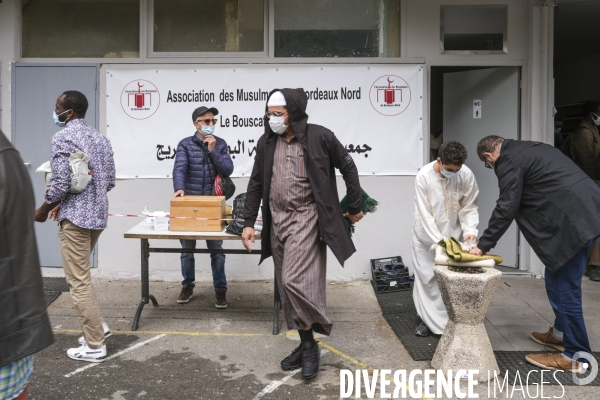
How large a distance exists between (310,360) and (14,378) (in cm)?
245

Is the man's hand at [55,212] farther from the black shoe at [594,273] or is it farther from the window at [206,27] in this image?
the black shoe at [594,273]

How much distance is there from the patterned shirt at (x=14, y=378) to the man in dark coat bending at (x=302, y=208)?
2204 mm

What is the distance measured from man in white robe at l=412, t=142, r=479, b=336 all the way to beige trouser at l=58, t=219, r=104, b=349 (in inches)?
100.0

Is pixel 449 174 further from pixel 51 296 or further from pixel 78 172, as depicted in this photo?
pixel 51 296

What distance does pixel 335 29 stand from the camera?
714cm

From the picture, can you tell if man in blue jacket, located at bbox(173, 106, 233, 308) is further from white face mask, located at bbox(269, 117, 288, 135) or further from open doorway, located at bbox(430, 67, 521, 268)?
open doorway, located at bbox(430, 67, 521, 268)

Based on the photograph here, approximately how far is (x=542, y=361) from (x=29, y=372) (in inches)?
140

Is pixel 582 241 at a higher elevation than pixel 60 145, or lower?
lower

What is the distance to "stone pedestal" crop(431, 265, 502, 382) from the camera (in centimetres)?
429

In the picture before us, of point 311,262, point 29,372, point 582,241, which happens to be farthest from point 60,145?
point 582,241

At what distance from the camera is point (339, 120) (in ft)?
23.1

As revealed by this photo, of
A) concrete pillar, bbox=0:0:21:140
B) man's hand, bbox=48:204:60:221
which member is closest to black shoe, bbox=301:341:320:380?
man's hand, bbox=48:204:60:221

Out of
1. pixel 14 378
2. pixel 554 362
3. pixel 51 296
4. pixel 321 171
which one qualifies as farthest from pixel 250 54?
pixel 14 378

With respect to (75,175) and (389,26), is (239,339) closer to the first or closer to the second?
(75,175)
